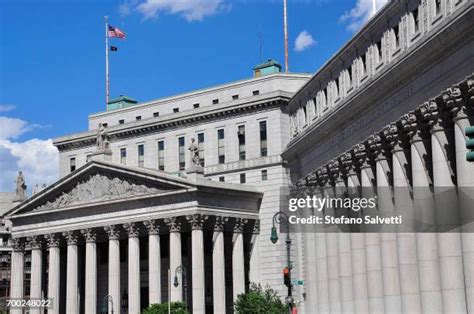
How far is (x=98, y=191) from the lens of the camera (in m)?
98.9

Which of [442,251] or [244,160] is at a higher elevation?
[244,160]

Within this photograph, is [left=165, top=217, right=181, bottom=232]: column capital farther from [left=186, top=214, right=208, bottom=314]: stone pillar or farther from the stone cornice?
the stone cornice

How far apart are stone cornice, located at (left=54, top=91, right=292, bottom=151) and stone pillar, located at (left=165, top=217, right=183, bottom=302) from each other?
15.9 meters

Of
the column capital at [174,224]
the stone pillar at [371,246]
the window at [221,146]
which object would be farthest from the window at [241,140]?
the stone pillar at [371,246]

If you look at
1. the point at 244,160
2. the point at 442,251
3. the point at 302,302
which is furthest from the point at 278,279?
the point at 442,251

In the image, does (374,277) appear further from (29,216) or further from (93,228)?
(29,216)

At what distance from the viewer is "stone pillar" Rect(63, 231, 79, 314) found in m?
101

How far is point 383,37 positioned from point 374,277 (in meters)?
16.3

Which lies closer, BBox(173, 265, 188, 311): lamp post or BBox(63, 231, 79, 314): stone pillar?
BBox(173, 265, 188, 311): lamp post

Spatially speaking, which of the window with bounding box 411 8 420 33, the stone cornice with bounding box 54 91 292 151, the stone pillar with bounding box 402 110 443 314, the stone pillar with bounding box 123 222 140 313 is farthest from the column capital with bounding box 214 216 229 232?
the window with bounding box 411 8 420 33

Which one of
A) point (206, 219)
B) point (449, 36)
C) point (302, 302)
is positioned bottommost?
point (302, 302)

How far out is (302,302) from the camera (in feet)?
282

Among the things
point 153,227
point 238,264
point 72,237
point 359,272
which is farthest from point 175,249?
point 359,272

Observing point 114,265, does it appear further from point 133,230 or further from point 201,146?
point 201,146
